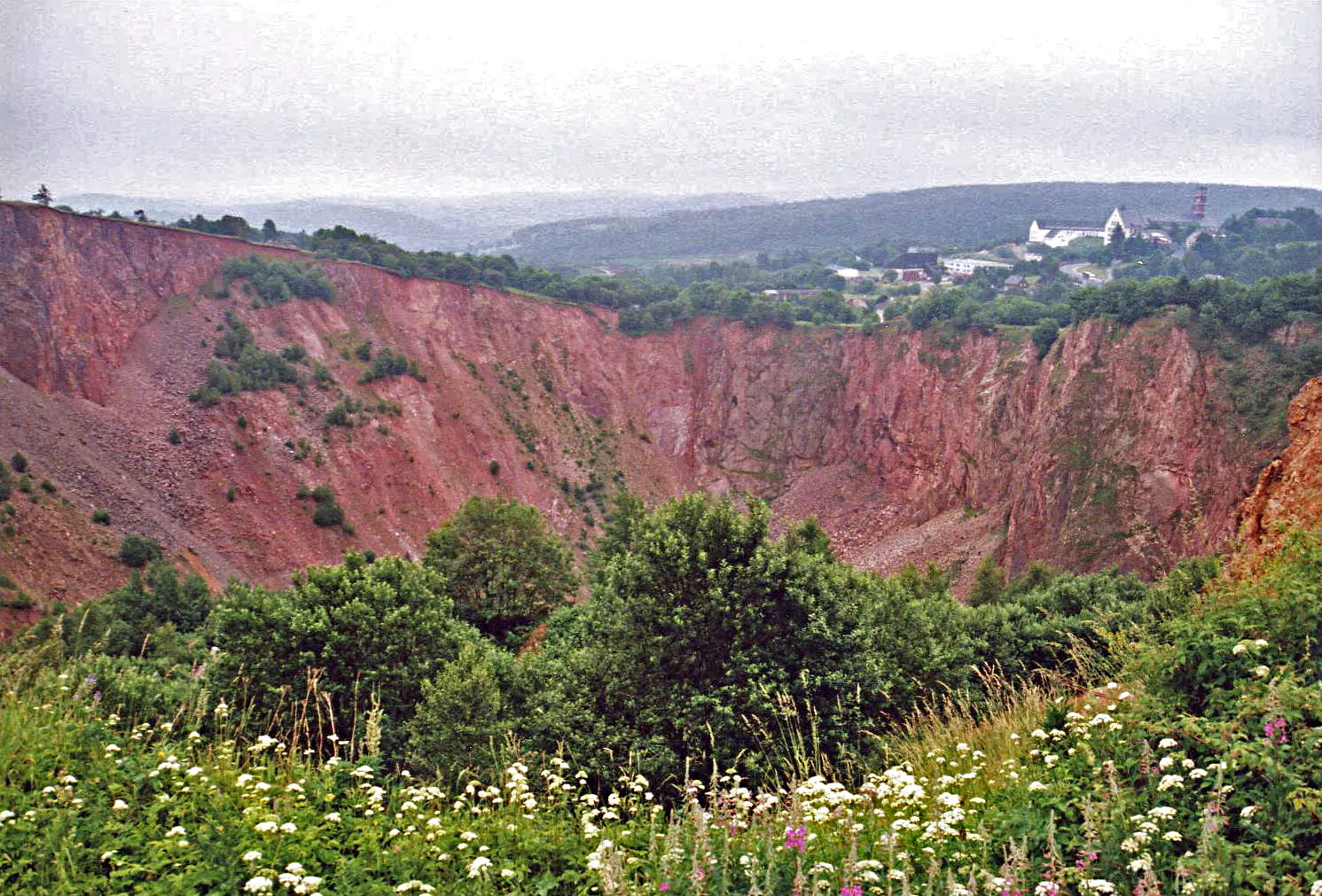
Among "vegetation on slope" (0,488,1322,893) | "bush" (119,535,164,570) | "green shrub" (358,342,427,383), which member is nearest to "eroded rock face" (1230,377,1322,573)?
"vegetation on slope" (0,488,1322,893)

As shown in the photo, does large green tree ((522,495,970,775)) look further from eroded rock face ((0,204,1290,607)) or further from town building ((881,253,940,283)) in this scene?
town building ((881,253,940,283))

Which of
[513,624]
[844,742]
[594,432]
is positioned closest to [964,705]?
[844,742]

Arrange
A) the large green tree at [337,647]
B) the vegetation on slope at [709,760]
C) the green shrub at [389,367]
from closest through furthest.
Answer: the vegetation on slope at [709,760]
the large green tree at [337,647]
the green shrub at [389,367]

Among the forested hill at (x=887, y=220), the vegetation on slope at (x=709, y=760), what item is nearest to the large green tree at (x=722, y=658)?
the vegetation on slope at (x=709, y=760)

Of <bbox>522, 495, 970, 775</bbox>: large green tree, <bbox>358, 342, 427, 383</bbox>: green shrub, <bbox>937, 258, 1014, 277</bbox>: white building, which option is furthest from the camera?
<bbox>937, 258, 1014, 277</bbox>: white building

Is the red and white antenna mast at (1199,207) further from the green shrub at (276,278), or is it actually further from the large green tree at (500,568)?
the large green tree at (500,568)

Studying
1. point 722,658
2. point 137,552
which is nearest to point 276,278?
point 137,552

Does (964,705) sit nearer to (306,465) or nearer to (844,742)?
(844,742)
